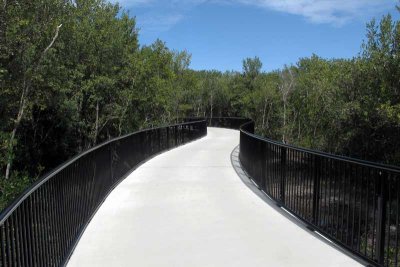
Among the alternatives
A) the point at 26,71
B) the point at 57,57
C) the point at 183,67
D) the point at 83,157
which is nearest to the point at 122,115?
the point at 57,57

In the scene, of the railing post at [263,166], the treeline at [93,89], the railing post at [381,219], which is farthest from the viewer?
the treeline at [93,89]

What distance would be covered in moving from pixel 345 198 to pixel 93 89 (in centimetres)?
2035

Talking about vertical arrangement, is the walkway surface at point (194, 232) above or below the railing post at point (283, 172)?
below

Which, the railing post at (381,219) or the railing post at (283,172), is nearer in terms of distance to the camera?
the railing post at (381,219)

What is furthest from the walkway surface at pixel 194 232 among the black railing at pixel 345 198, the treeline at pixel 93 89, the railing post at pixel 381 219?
the treeline at pixel 93 89

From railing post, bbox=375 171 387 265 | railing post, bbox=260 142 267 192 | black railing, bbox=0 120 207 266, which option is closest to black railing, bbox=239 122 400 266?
railing post, bbox=375 171 387 265

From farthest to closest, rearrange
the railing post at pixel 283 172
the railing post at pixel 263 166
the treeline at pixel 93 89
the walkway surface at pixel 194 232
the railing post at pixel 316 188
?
the treeline at pixel 93 89
the railing post at pixel 263 166
the railing post at pixel 283 172
the railing post at pixel 316 188
the walkway surface at pixel 194 232

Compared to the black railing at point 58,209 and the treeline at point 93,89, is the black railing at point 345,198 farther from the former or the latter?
the treeline at point 93,89

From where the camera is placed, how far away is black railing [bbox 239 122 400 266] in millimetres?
4699

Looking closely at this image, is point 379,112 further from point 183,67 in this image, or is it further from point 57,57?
point 183,67

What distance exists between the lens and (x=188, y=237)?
612cm

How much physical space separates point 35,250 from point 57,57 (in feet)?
59.0

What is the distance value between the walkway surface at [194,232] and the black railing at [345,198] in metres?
0.26

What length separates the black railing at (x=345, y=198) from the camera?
15.4 ft
